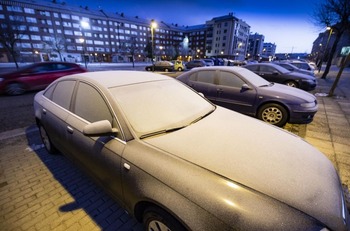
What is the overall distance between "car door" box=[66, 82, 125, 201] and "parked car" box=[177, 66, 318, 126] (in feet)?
12.9

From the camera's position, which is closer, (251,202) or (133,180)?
(251,202)

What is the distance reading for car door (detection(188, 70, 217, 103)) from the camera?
5441mm

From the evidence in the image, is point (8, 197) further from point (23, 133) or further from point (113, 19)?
point (113, 19)

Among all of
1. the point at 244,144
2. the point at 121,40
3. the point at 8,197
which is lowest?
the point at 8,197

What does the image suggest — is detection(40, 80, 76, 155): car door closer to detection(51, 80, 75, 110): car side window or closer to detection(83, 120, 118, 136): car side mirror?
detection(51, 80, 75, 110): car side window

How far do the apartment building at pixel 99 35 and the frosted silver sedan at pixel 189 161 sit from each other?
46.4 metres

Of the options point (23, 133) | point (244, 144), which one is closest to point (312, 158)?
point (244, 144)

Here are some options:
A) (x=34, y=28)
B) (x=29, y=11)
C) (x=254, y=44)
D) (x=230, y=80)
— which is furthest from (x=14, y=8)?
(x=254, y=44)

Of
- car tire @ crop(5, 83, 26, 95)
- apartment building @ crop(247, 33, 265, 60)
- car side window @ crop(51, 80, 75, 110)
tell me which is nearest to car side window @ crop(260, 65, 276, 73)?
car side window @ crop(51, 80, 75, 110)

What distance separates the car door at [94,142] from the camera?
176cm

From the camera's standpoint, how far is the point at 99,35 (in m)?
67.5

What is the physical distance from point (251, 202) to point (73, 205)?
2294 mm

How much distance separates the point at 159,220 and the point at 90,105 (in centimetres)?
154

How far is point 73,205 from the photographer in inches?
91.4
